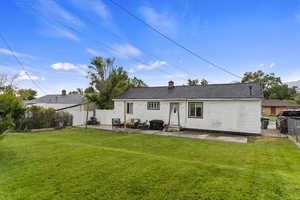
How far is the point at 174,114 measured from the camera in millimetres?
12539

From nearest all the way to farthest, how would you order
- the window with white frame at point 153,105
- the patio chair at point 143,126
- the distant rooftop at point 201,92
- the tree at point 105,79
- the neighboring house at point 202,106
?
the neighboring house at point 202,106 → the distant rooftop at point 201,92 → the patio chair at point 143,126 → the window with white frame at point 153,105 → the tree at point 105,79

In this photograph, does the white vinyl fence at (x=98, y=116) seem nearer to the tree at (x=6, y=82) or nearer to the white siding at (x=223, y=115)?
the white siding at (x=223, y=115)

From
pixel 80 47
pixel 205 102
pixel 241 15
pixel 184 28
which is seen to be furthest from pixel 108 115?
pixel 241 15

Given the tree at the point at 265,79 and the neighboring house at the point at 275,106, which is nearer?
the neighboring house at the point at 275,106

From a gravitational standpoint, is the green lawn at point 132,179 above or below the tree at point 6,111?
below

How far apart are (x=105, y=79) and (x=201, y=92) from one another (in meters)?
11.1

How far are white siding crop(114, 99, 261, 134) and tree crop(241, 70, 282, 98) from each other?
3451 centimetres

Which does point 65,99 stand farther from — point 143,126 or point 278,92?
point 278,92

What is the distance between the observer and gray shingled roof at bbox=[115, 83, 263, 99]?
10.9 m

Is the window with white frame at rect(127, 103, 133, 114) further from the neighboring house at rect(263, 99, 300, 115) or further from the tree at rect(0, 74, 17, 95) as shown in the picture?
the neighboring house at rect(263, 99, 300, 115)

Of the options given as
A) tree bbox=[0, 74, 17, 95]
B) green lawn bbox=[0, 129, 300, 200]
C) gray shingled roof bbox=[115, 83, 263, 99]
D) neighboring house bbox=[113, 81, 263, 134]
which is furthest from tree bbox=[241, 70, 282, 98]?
tree bbox=[0, 74, 17, 95]

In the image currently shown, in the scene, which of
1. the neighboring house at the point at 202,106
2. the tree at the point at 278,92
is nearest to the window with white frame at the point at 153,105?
the neighboring house at the point at 202,106

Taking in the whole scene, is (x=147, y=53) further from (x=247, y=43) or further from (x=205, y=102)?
(x=247, y=43)

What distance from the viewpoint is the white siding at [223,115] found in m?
10.0
